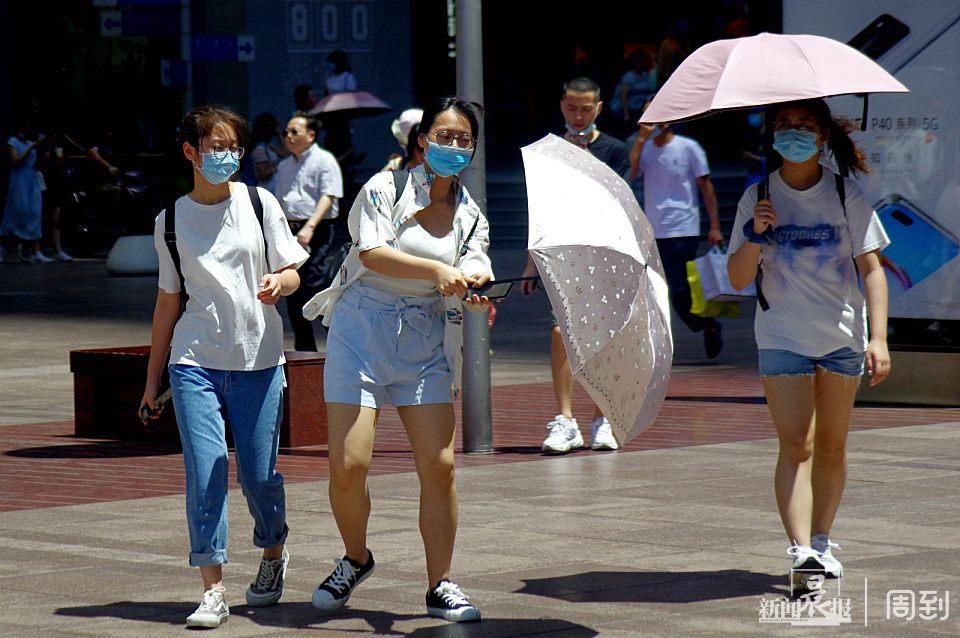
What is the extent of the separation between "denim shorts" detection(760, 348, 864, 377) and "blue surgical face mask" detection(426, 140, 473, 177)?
4.35 ft

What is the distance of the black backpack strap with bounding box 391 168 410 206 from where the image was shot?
6.09m

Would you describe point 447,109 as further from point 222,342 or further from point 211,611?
point 211,611

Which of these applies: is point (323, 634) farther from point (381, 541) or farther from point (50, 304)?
point (50, 304)

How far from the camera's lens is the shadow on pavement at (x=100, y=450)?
10039 millimetres

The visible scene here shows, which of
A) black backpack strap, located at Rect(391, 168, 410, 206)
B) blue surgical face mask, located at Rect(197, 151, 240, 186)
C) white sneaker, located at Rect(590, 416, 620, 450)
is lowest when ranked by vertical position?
white sneaker, located at Rect(590, 416, 620, 450)

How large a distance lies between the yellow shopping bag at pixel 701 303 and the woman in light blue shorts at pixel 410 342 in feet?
25.0

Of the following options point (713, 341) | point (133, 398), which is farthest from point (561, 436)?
point (713, 341)

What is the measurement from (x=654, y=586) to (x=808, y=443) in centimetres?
74

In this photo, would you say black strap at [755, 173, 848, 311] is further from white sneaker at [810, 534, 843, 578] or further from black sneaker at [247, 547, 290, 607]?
black sneaker at [247, 547, 290, 607]

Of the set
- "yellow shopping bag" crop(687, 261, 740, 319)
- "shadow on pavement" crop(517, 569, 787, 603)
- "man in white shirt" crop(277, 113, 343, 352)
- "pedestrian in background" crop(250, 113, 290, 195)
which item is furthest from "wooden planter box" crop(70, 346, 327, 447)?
Result: "pedestrian in background" crop(250, 113, 290, 195)

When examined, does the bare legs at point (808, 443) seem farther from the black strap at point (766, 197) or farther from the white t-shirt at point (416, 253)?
the white t-shirt at point (416, 253)

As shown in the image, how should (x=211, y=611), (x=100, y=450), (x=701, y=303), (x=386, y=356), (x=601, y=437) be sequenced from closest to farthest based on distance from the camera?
(x=211, y=611) → (x=386, y=356) → (x=601, y=437) → (x=100, y=450) → (x=701, y=303)

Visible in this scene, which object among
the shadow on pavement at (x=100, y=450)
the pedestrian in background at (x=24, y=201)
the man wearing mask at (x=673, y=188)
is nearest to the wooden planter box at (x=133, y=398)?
the shadow on pavement at (x=100, y=450)

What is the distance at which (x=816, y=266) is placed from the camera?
6.46m
